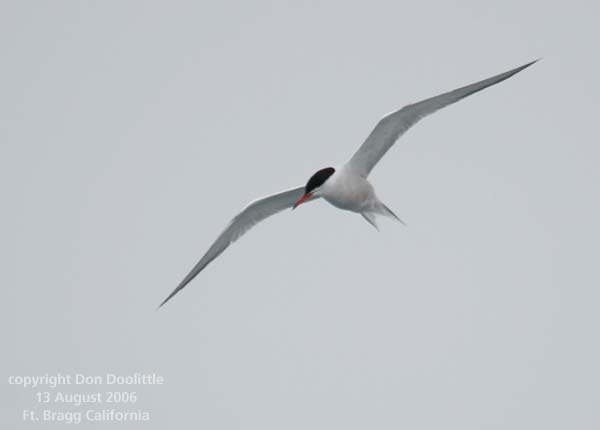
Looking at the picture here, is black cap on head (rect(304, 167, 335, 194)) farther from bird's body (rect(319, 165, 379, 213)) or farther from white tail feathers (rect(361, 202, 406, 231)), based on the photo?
white tail feathers (rect(361, 202, 406, 231))

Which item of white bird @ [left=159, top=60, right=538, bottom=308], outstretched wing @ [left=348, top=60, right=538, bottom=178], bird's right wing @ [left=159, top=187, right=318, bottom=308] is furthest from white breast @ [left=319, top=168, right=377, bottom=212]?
bird's right wing @ [left=159, top=187, right=318, bottom=308]

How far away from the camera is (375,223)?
12227mm

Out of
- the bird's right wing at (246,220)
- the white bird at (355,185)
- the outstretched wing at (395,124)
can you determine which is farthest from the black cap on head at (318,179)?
the bird's right wing at (246,220)

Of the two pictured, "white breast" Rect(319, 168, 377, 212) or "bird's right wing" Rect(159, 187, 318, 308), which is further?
"bird's right wing" Rect(159, 187, 318, 308)

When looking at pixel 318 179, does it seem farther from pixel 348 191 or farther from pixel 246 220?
pixel 246 220

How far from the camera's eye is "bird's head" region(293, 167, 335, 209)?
11.2 meters

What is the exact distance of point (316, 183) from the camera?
11219mm

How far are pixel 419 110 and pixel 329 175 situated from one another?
165 cm

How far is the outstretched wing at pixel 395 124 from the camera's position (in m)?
10.5

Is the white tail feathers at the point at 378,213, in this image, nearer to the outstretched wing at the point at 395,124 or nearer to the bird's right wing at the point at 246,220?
the outstretched wing at the point at 395,124

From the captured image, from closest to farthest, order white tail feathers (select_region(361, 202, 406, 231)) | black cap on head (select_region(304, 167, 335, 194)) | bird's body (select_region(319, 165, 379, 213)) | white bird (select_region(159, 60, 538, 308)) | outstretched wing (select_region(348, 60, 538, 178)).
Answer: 1. outstretched wing (select_region(348, 60, 538, 178))
2. white bird (select_region(159, 60, 538, 308))
3. black cap on head (select_region(304, 167, 335, 194))
4. bird's body (select_region(319, 165, 379, 213))
5. white tail feathers (select_region(361, 202, 406, 231))

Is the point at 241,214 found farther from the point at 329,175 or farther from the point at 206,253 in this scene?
the point at 329,175

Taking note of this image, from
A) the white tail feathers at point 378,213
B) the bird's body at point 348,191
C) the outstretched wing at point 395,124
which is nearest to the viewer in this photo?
the outstretched wing at point 395,124

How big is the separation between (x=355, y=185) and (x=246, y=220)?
236 cm
